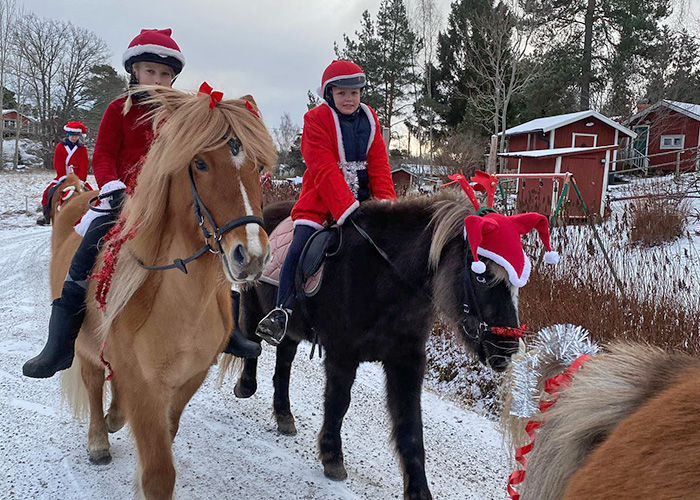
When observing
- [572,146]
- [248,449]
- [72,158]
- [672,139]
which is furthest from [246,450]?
[672,139]

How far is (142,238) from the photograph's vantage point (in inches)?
98.7

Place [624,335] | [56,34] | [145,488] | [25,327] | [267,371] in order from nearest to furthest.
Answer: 1. [145,488]
2. [624,335]
3. [267,371]
4. [25,327]
5. [56,34]

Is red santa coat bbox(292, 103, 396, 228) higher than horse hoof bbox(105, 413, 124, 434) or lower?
higher

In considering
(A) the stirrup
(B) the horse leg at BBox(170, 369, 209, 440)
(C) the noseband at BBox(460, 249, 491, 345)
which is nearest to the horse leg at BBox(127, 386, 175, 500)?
(B) the horse leg at BBox(170, 369, 209, 440)

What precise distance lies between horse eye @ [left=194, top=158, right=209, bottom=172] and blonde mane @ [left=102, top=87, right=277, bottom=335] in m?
0.03

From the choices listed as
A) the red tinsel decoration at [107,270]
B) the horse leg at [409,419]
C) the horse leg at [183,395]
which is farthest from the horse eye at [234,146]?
the horse leg at [409,419]

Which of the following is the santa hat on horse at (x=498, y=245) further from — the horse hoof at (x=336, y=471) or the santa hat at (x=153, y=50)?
the santa hat at (x=153, y=50)

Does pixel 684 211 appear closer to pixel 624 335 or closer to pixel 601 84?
pixel 624 335

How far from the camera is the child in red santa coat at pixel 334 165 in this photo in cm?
344

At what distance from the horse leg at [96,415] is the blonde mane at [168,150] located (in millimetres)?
1207

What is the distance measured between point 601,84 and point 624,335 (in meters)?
31.7

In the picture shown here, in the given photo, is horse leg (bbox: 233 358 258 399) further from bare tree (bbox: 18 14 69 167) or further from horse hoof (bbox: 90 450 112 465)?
bare tree (bbox: 18 14 69 167)

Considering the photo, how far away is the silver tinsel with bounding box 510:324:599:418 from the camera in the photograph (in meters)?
1.54

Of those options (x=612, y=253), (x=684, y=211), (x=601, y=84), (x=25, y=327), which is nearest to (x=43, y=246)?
(x=25, y=327)
